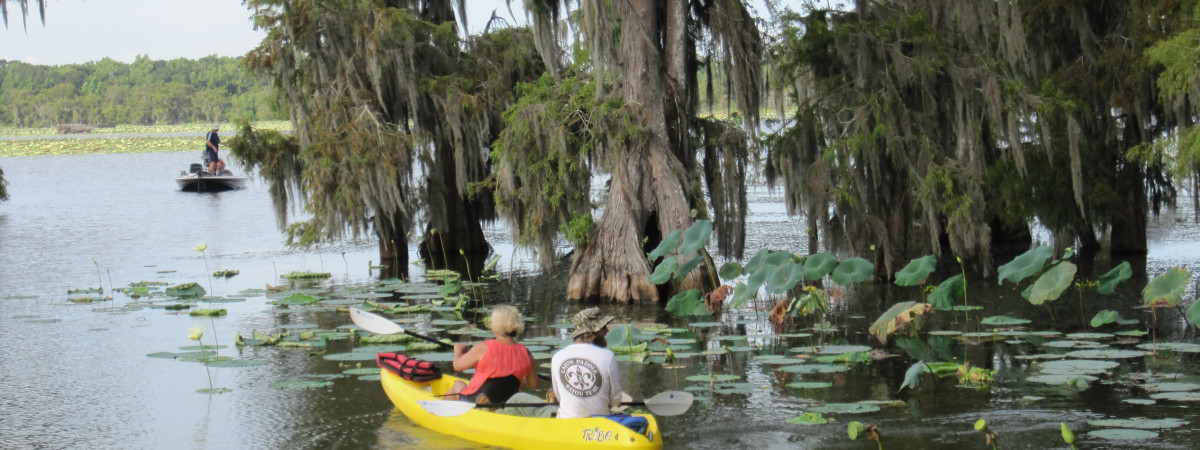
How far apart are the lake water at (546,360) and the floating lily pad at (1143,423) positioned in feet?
0.14

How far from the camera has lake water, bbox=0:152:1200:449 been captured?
8.05m

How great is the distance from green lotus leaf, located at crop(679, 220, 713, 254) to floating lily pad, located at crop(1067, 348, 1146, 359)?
13.6 feet

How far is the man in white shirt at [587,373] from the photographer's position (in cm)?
731

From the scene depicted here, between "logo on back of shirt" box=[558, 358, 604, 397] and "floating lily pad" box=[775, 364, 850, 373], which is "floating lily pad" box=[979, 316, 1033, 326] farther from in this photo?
"logo on back of shirt" box=[558, 358, 604, 397]

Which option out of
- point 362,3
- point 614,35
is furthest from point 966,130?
point 362,3

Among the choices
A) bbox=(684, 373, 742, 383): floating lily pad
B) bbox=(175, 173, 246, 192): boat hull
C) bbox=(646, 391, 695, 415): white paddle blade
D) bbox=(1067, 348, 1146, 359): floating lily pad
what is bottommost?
bbox=(1067, 348, 1146, 359): floating lily pad

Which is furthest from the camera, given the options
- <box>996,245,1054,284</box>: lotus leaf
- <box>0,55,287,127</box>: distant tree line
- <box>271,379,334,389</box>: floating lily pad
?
<box>0,55,287,127</box>: distant tree line

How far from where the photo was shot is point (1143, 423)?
7629mm

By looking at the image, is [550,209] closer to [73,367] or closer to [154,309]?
[154,309]

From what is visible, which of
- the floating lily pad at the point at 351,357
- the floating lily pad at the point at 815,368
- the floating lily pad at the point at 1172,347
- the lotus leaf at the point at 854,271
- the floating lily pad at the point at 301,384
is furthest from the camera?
the lotus leaf at the point at 854,271

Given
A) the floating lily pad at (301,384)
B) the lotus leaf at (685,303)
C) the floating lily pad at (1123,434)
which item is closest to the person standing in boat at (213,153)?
the lotus leaf at (685,303)

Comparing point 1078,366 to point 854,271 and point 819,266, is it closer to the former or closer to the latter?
point 854,271

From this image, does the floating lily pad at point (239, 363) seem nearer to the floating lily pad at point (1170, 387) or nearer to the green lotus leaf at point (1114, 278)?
the floating lily pad at point (1170, 387)

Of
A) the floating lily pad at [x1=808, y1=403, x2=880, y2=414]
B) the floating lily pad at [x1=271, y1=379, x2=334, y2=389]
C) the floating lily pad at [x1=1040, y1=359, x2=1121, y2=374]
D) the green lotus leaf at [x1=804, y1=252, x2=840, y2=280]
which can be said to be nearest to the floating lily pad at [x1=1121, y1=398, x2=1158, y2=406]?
the floating lily pad at [x1=1040, y1=359, x2=1121, y2=374]
